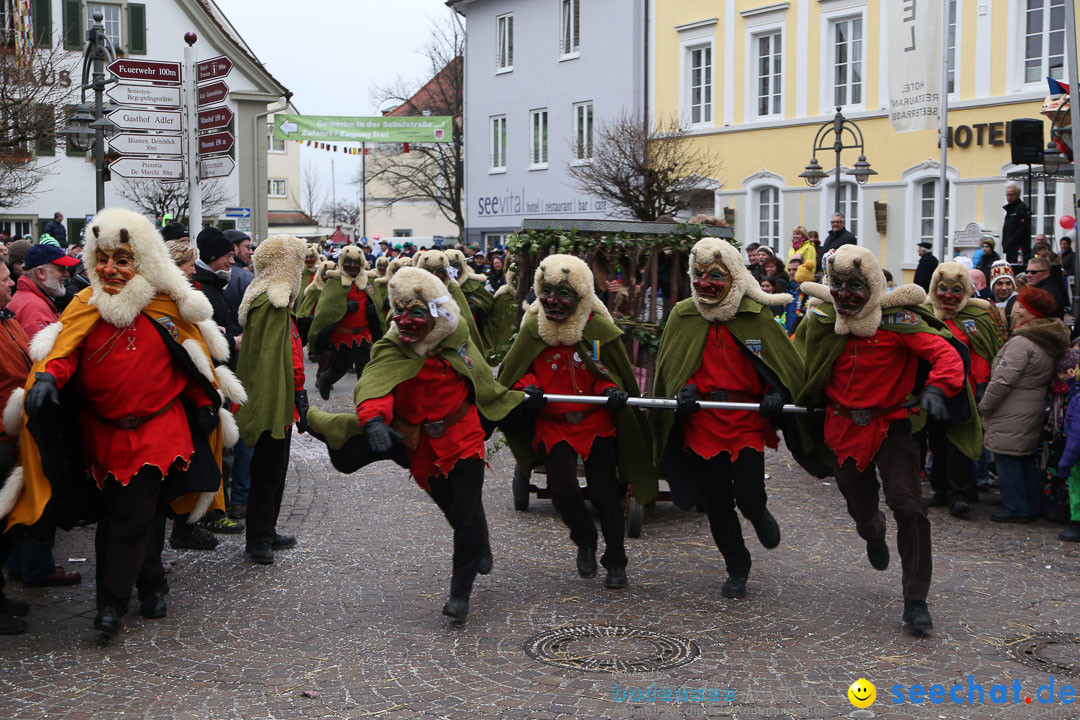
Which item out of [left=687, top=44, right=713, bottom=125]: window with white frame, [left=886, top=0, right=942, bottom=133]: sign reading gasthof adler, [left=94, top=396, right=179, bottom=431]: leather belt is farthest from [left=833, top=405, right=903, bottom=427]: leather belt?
[left=687, top=44, right=713, bottom=125]: window with white frame

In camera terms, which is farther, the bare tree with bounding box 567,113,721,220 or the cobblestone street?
the bare tree with bounding box 567,113,721,220

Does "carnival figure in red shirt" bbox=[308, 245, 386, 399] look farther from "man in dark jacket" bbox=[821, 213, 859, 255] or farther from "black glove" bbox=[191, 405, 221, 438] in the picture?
"black glove" bbox=[191, 405, 221, 438]

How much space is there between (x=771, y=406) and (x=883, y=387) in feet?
1.90

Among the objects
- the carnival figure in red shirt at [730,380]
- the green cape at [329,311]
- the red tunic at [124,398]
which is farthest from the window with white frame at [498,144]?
the red tunic at [124,398]

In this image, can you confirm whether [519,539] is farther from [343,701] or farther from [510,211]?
[510,211]

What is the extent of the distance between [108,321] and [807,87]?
72.4 feet

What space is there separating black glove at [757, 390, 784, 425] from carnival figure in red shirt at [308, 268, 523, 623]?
1.50 metres

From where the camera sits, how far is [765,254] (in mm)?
14609

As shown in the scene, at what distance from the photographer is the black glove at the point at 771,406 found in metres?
6.38

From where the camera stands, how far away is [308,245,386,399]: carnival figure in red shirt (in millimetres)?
13781

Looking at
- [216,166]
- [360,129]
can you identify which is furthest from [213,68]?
[360,129]

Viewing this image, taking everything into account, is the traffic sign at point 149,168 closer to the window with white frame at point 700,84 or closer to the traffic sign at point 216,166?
the traffic sign at point 216,166

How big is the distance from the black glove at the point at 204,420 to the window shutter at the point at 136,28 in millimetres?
34486

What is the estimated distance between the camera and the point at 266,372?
7484 millimetres
